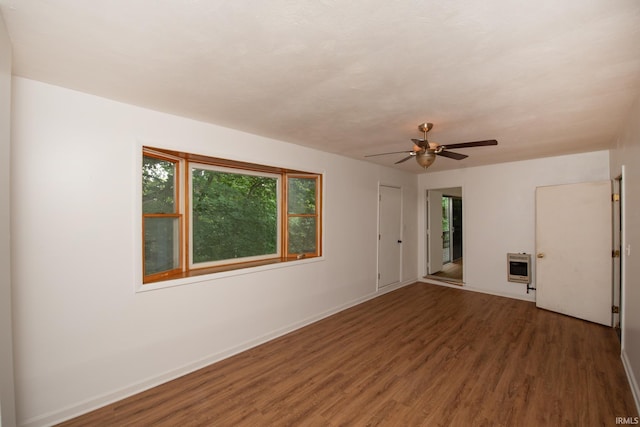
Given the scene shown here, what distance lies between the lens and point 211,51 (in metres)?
1.62

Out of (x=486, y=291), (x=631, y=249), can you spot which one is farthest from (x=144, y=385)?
(x=486, y=291)

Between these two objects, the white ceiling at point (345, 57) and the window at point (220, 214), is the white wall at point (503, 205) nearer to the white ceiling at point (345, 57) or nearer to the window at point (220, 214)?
the white ceiling at point (345, 57)

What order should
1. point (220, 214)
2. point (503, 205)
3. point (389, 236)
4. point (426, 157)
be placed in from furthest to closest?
point (389, 236) < point (503, 205) < point (220, 214) < point (426, 157)

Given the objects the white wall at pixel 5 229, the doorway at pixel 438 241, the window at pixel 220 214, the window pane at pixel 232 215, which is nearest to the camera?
the white wall at pixel 5 229

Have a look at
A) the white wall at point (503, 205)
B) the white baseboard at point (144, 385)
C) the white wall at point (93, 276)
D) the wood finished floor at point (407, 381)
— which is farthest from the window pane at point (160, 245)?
the white wall at point (503, 205)

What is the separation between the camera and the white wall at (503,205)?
4445mm

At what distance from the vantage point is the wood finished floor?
2094 millimetres

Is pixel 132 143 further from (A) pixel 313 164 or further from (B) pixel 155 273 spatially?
(A) pixel 313 164

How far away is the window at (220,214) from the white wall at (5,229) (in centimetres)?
102

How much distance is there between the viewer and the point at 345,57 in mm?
1667

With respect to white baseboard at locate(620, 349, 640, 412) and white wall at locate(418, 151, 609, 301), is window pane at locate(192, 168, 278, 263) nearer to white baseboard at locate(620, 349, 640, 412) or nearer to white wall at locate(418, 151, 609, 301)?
white baseboard at locate(620, 349, 640, 412)

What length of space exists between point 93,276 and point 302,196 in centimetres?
255

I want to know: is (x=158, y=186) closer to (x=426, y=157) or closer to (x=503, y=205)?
(x=426, y=157)

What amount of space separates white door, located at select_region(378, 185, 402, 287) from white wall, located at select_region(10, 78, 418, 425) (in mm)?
2836
